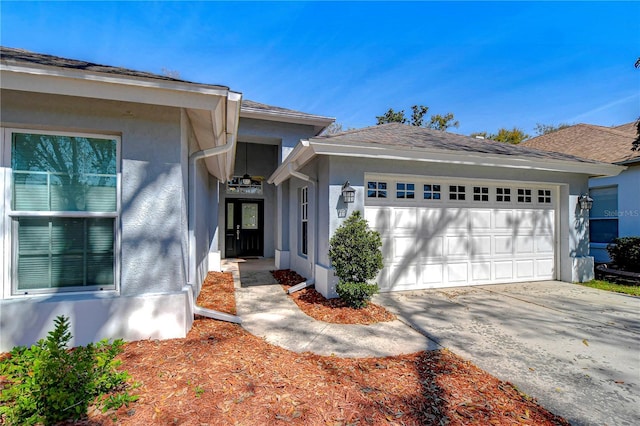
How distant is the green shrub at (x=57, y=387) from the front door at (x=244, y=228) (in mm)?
9553

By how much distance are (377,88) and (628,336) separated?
593 inches

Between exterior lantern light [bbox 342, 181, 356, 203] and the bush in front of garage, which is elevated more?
exterior lantern light [bbox 342, 181, 356, 203]

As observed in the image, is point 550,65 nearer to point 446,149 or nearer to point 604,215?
point 604,215

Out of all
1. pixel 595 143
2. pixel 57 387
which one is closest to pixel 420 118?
pixel 595 143

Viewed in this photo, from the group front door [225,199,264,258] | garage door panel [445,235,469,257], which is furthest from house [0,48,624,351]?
front door [225,199,264,258]

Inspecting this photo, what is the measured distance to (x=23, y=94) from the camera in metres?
3.01

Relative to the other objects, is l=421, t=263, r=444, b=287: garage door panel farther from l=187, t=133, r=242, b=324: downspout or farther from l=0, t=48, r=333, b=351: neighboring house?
l=0, t=48, r=333, b=351: neighboring house

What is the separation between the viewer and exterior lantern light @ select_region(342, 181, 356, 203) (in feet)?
17.2

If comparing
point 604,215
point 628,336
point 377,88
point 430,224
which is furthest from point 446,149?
point 377,88

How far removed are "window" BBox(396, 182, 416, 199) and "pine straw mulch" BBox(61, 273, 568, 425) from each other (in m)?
3.51

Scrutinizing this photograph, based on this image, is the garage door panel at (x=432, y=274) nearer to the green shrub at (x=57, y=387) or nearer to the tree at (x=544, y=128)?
the green shrub at (x=57, y=387)

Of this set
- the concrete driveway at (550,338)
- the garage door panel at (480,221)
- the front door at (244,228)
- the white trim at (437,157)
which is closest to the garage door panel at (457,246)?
the garage door panel at (480,221)

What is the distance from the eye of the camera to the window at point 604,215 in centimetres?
915

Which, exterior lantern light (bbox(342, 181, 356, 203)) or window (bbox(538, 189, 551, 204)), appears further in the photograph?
window (bbox(538, 189, 551, 204))
